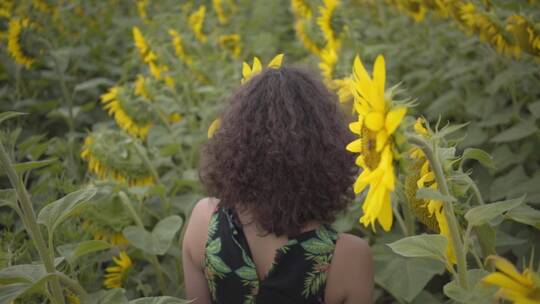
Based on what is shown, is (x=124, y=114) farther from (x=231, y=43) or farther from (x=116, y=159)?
(x=231, y=43)

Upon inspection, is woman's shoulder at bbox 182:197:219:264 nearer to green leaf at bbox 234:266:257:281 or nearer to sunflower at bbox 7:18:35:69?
green leaf at bbox 234:266:257:281

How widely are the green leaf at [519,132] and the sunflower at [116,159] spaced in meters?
1.21

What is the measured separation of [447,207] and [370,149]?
161mm

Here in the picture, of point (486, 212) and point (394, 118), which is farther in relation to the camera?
point (486, 212)

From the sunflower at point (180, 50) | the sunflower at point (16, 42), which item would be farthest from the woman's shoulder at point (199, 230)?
the sunflower at point (16, 42)

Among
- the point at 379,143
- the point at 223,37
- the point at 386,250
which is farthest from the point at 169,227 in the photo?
the point at 223,37

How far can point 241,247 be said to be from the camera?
48.4 inches

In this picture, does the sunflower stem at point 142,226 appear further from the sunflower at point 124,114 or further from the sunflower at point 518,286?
the sunflower at point 518,286

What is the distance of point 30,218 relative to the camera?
3.43 feet

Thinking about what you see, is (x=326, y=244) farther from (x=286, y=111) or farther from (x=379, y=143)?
(x=379, y=143)

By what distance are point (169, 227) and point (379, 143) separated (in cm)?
91

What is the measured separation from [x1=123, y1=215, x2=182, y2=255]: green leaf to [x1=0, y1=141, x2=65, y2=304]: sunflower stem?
38 centimetres

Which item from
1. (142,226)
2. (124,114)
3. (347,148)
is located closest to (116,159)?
(142,226)

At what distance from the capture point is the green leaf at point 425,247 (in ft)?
3.10
